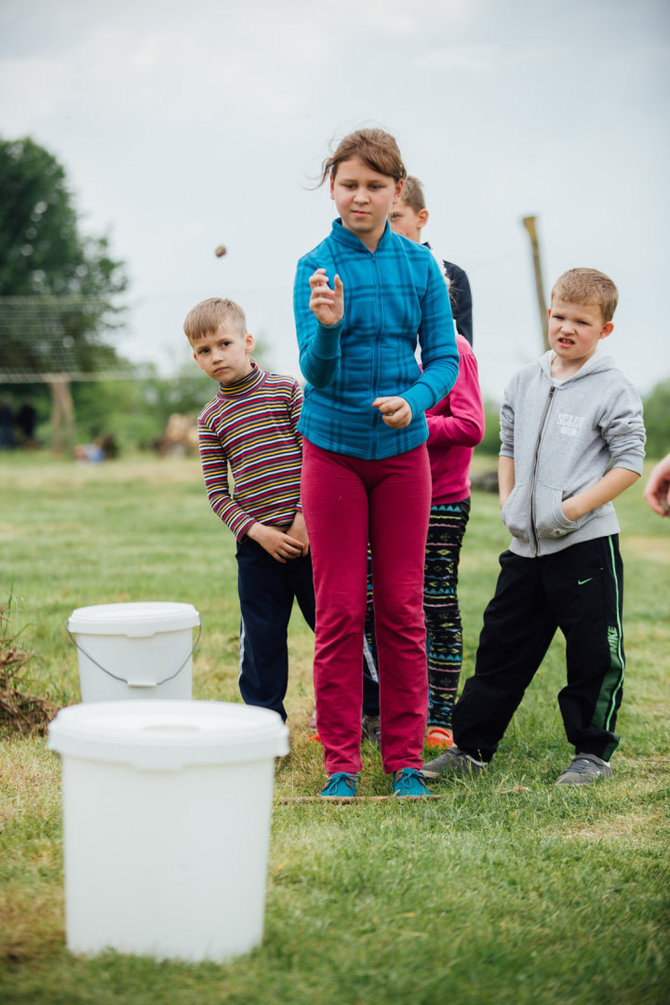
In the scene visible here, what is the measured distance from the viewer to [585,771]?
3322 mm

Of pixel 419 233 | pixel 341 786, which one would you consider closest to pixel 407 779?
pixel 341 786

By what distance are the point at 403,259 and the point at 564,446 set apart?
0.80 m

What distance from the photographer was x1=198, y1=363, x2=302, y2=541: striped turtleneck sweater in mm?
3584

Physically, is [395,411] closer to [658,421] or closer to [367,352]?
[367,352]

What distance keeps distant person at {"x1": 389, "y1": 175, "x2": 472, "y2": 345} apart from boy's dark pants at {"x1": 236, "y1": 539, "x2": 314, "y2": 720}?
1.12 metres

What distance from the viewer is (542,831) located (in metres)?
2.85

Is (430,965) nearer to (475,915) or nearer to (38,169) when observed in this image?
(475,915)

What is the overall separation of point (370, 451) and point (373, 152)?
857mm

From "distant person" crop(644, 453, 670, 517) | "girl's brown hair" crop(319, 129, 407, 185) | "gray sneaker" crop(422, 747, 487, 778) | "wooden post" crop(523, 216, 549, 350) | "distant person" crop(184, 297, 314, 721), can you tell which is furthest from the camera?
"wooden post" crop(523, 216, 549, 350)

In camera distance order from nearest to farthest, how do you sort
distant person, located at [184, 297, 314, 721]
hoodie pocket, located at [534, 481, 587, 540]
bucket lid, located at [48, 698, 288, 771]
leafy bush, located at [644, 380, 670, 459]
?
bucket lid, located at [48, 698, 288, 771] < hoodie pocket, located at [534, 481, 587, 540] < distant person, located at [184, 297, 314, 721] < leafy bush, located at [644, 380, 670, 459]

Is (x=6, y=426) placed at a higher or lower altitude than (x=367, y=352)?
higher

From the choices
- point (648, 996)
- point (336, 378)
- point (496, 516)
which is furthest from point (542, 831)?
point (496, 516)

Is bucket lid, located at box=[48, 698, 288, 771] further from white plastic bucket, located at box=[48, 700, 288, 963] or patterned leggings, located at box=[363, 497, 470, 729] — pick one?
patterned leggings, located at box=[363, 497, 470, 729]

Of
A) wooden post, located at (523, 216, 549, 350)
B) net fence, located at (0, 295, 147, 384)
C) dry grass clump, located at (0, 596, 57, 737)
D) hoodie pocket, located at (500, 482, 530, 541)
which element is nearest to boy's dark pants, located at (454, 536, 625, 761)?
hoodie pocket, located at (500, 482, 530, 541)
